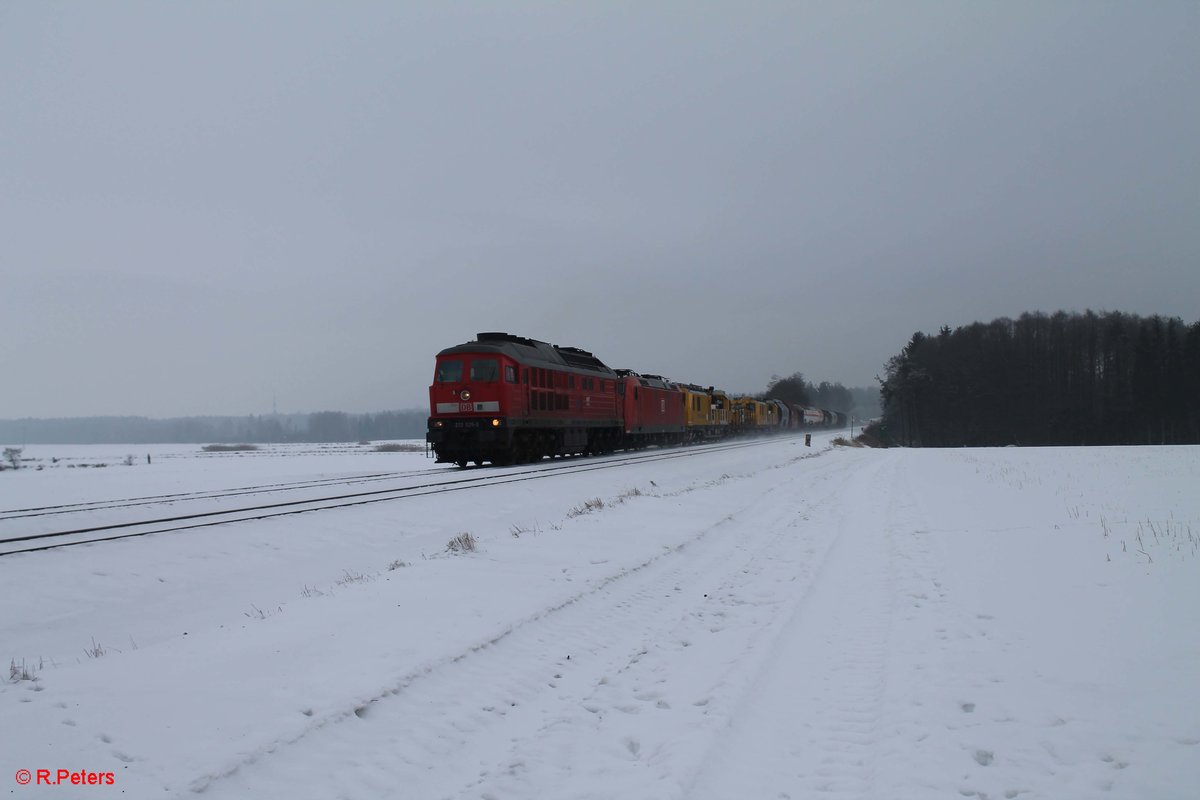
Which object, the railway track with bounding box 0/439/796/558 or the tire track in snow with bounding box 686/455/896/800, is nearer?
the tire track in snow with bounding box 686/455/896/800

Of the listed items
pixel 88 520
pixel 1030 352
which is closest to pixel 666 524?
pixel 88 520

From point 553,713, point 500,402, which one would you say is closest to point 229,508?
point 500,402

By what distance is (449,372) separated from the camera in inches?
1048

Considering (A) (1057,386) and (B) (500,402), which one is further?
(A) (1057,386)

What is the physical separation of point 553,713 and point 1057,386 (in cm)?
10910

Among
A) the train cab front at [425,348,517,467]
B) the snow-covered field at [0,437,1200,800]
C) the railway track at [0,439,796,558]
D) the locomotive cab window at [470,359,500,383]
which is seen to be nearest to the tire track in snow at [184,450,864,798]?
the snow-covered field at [0,437,1200,800]

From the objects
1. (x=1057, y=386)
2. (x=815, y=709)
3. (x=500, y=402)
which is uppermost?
(x=1057, y=386)

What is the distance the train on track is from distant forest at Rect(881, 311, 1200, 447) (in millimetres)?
56522

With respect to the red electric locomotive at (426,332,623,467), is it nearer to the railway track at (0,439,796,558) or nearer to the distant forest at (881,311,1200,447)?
the railway track at (0,439,796,558)

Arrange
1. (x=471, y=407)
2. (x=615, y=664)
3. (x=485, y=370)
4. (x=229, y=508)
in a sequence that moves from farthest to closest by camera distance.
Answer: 1. (x=485, y=370)
2. (x=471, y=407)
3. (x=229, y=508)
4. (x=615, y=664)

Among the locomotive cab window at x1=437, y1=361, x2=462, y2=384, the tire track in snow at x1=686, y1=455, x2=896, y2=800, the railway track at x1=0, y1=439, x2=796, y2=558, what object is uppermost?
the locomotive cab window at x1=437, y1=361, x2=462, y2=384

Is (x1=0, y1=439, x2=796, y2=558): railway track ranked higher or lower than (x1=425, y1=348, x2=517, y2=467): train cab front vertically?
lower

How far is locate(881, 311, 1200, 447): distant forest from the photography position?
265ft

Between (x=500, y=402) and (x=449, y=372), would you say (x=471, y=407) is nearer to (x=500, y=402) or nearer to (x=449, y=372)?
(x=500, y=402)
